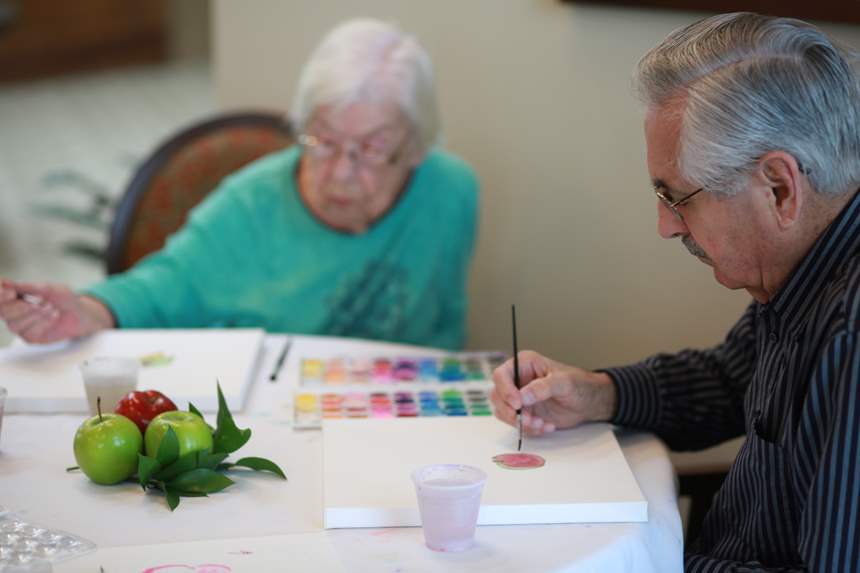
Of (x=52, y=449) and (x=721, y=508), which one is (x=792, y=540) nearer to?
(x=721, y=508)

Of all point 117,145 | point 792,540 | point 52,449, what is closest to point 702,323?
point 792,540

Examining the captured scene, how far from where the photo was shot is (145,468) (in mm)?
1377

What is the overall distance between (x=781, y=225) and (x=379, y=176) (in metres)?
1.19

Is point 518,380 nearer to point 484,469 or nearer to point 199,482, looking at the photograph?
point 484,469

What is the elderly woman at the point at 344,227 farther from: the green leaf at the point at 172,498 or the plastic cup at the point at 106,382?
the green leaf at the point at 172,498

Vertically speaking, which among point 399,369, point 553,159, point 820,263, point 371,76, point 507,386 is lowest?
point 399,369

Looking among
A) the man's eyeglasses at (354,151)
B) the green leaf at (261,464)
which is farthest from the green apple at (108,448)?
the man's eyeglasses at (354,151)

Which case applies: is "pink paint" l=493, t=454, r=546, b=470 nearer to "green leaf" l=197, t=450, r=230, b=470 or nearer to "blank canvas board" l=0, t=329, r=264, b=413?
"green leaf" l=197, t=450, r=230, b=470

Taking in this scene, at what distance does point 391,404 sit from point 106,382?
1.33 ft

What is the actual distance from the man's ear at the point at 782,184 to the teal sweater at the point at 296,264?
4.12 feet

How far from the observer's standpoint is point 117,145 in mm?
6285

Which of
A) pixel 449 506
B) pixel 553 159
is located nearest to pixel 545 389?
pixel 449 506

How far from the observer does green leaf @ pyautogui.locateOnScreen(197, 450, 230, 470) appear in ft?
4.66

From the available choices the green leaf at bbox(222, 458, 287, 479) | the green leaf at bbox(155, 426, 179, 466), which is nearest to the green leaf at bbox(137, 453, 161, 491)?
the green leaf at bbox(155, 426, 179, 466)
